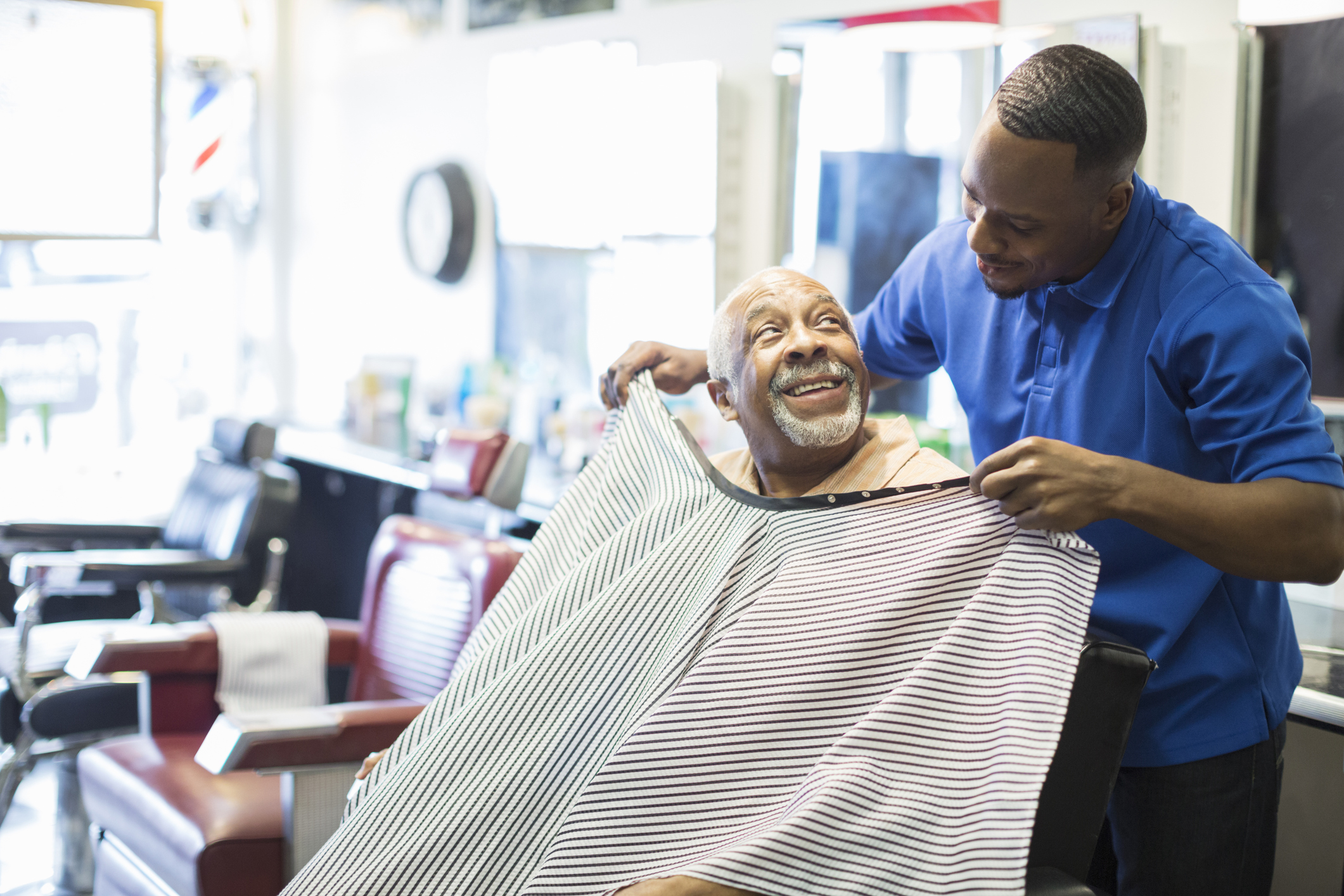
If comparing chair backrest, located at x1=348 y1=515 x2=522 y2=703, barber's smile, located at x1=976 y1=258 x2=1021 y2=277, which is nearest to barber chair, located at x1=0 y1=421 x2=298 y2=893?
chair backrest, located at x1=348 y1=515 x2=522 y2=703

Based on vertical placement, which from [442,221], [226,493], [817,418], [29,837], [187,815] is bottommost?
[29,837]

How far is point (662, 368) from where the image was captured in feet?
6.55

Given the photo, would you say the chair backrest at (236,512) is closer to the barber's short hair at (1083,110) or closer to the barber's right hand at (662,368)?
the barber's right hand at (662,368)

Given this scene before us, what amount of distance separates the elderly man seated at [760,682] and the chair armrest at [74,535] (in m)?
2.14

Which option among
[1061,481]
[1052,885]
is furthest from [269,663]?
[1061,481]

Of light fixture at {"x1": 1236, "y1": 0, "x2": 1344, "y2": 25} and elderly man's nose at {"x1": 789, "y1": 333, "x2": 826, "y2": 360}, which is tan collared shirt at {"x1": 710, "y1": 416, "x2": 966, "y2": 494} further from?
light fixture at {"x1": 1236, "y1": 0, "x2": 1344, "y2": 25}

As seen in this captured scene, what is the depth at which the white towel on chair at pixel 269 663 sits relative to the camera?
2.52 meters

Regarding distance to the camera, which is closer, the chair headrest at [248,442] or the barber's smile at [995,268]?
the barber's smile at [995,268]

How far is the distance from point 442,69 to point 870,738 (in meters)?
3.44

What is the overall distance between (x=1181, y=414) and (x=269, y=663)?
1965mm

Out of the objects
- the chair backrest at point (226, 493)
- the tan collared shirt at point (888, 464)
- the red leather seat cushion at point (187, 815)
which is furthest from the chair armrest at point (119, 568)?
the tan collared shirt at point (888, 464)

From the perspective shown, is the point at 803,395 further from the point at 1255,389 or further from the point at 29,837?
the point at 29,837

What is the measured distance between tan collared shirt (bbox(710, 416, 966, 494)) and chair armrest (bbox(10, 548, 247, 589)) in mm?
1982

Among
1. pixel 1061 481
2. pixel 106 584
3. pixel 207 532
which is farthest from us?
pixel 207 532
